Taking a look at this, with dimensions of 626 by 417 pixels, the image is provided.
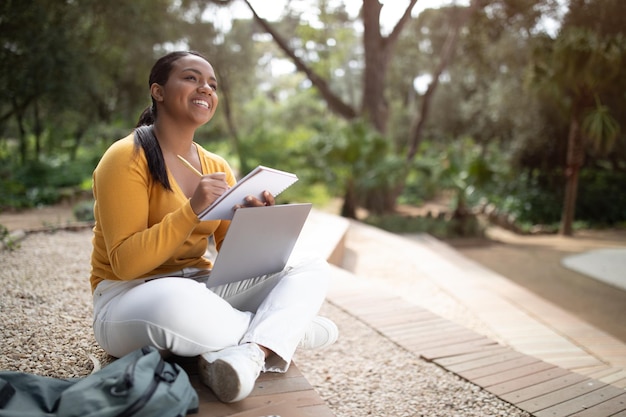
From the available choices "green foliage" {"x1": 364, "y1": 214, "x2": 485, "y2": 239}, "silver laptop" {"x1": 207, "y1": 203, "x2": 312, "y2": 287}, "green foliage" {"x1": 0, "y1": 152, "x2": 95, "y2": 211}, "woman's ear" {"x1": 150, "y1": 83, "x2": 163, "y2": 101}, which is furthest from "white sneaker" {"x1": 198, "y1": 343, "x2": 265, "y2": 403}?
"green foliage" {"x1": 364, "y1": 214, "x2": 485, "y2": 239}

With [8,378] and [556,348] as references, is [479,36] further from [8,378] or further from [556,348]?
[8,378]

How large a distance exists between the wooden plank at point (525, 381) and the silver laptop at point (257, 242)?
1038 mm

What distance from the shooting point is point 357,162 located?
1049 cm

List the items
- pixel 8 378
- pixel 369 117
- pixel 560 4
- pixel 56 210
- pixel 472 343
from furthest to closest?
pixel 560 4 < pixel 369 117 < pixel 56 210 < pixel 472 343 < pixel 8 378

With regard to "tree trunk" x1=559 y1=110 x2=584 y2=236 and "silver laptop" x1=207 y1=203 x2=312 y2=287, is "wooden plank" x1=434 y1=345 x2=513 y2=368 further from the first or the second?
"tree trunk" x1=559 y1=110 x2=584 y2=236

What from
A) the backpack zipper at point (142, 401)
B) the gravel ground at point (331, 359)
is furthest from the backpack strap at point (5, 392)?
the gravel ground at point (331, 359)

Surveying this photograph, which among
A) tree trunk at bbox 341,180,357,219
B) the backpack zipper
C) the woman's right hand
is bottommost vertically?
tree trunk at bbox 341,180,357,219

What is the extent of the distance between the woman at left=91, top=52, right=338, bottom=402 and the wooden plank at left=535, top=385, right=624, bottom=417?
879 millimetres

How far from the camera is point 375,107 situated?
11.6 m

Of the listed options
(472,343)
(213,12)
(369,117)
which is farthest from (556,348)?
(213,12)

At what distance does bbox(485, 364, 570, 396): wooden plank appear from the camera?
2211 mm

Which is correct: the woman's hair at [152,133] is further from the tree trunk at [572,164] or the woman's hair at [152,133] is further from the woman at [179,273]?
the tree trunk at [572,164]

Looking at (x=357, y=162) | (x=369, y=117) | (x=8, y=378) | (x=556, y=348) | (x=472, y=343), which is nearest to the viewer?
(x=8, y=378)

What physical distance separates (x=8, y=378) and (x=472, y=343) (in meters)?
2.13
